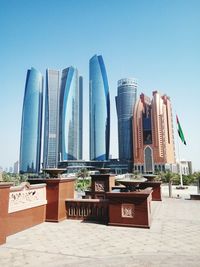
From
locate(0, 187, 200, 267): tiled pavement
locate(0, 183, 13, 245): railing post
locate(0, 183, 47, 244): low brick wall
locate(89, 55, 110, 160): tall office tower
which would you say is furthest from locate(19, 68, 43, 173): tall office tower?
locate(0, 183, 13, 245): railing post

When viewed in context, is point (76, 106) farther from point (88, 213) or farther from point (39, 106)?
point (88, 213)

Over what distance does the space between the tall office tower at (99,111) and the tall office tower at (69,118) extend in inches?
563

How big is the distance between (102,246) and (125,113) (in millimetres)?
174595

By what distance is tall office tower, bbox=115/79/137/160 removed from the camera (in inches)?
Answer: 6742

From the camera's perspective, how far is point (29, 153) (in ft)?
541

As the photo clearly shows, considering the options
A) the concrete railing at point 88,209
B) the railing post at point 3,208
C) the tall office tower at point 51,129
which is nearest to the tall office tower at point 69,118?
the tall office tower at point 51,129

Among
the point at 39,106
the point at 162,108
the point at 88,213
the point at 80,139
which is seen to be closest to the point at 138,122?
the point at 162,108

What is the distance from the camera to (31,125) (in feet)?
526

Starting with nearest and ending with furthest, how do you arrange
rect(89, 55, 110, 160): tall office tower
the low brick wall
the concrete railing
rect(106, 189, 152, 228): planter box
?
the low brick wall → rect(106, 189, 152, 228): planter box → the concrete railing → rect(89, 55, 110, 160): tall office tower

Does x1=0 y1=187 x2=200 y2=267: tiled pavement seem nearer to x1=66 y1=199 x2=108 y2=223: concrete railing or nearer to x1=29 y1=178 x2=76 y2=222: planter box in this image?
x1=29 y1=178 x2=76 y2=222: planter box

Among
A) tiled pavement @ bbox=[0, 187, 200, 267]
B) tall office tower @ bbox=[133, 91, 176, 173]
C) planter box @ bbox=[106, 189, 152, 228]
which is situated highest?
tall office tower @ bbox=[133, 91, 176, 173]

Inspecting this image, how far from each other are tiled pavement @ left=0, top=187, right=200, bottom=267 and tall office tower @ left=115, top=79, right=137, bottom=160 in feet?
524

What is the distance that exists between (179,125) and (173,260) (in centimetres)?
3845

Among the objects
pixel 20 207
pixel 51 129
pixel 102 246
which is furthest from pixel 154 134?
pixel 102 246
